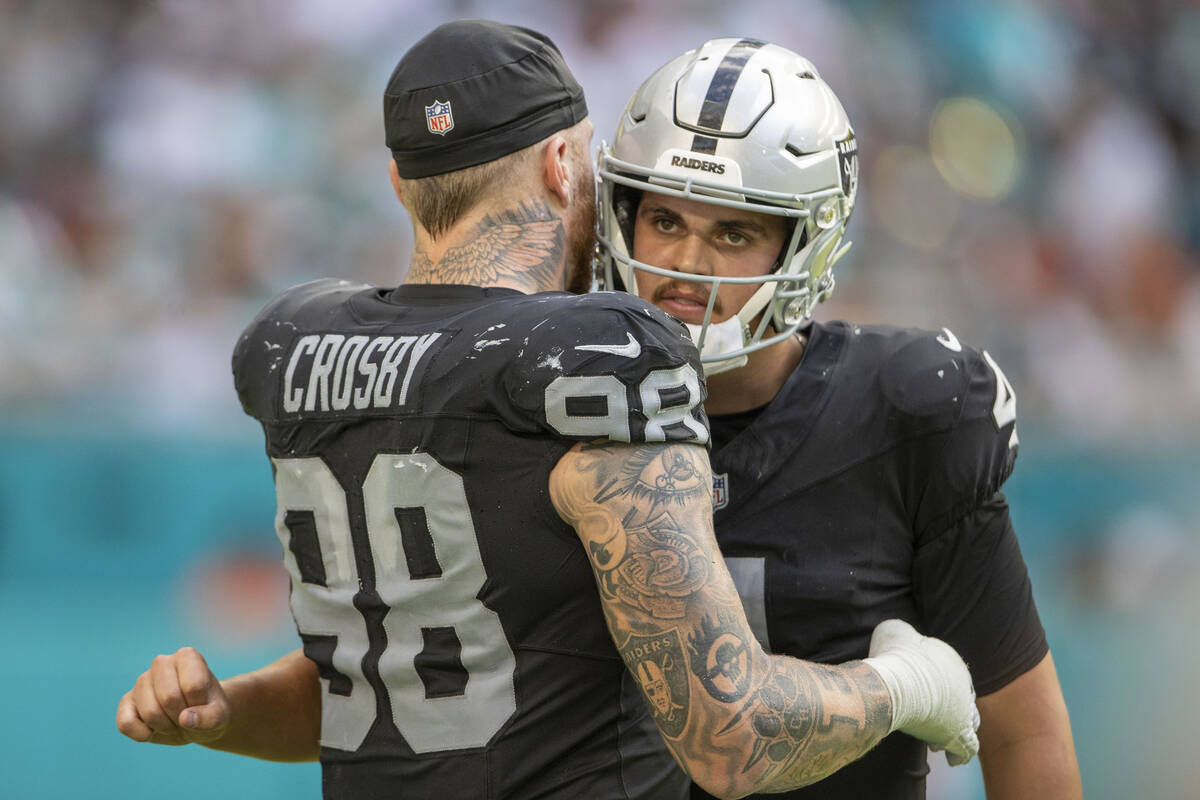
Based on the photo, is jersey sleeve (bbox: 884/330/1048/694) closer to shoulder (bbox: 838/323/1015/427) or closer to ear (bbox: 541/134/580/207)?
shoulder (bbox: 838/323/1015/427)

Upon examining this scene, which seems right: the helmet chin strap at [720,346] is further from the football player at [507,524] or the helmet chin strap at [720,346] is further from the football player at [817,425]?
the football player at [507,524]

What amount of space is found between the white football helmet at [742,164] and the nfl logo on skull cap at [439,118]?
377 millimetres

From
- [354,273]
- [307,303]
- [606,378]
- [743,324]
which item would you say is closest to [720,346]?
[743,324]

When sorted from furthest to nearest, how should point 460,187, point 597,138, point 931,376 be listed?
point 597,138 → point 931,376 → point 460,187

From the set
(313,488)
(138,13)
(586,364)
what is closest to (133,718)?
(313,488)

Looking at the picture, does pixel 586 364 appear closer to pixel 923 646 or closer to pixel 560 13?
pixel 923 646

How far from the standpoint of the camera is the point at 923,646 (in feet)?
6.05

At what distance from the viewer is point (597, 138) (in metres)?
6.02

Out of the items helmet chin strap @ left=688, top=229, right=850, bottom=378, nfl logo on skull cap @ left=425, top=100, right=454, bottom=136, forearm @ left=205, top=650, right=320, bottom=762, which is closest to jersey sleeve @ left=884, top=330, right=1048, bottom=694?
helmet chin strap @ left=688, top=229, right=850, bottom=378

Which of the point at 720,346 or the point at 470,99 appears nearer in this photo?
the point at 470,99

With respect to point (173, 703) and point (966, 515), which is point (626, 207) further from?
point (173, 703)

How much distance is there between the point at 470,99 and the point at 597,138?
14.0ft

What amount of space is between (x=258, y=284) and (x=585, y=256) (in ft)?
12.4

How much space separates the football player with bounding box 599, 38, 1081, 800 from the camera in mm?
2023
